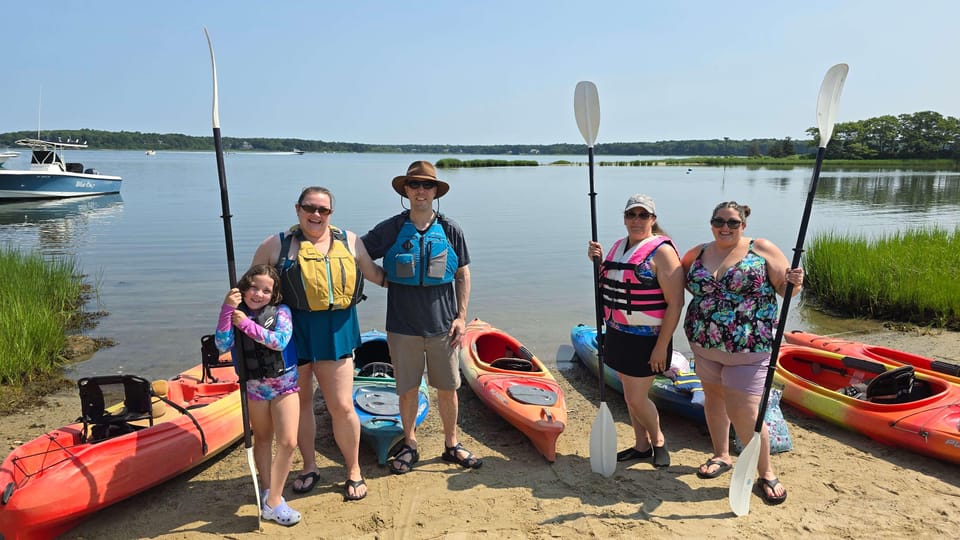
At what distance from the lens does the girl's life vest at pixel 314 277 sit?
10.9ft

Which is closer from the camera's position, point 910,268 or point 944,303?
point 944,303

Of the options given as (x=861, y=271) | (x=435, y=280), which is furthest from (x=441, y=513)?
(x=861, y=271)

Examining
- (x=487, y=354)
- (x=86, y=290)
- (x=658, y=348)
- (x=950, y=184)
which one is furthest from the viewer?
(x=950, y=184)

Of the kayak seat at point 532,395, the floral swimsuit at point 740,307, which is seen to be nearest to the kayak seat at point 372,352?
the kayak seat at point 532,395

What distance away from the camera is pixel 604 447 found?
160 inches

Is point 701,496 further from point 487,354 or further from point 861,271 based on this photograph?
point 861,271

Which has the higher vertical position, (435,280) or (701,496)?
(435,280)

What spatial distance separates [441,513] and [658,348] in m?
1.58

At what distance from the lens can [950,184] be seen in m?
39.1

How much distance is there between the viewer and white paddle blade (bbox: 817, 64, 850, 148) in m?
3.76

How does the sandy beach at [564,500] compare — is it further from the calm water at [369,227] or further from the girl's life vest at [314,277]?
the calm water at [369,227]

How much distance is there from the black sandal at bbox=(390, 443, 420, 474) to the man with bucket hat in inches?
15.8

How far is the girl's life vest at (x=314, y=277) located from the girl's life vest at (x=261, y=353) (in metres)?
0.17

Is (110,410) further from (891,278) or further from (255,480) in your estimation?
(891,278)
